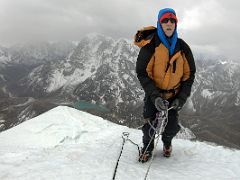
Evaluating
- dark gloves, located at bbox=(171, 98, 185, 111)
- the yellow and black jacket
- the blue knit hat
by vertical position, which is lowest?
dark gloves, located at bbox=(171, 98, 185, 111)

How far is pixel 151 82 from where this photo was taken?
798cm

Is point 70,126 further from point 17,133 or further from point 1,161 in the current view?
point 1,161

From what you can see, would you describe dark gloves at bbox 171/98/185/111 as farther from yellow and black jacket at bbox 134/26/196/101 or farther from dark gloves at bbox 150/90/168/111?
dark gloves at bbox 150/90/168/111

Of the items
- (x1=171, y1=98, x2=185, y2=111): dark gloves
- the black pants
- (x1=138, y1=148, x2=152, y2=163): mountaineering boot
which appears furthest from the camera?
(x1=138, y1=148, x2=152, y2=163): mountaineering boot

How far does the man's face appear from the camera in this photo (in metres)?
7.87

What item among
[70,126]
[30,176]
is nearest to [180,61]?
[30,176]

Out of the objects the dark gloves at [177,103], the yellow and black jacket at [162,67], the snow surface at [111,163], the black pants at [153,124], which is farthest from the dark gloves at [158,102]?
the snow surface at [111,163]

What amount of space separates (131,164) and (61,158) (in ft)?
6.22

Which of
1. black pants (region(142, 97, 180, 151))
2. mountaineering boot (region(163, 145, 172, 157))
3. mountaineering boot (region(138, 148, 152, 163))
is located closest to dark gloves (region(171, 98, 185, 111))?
black pants (region(142, 97, 180, 151))

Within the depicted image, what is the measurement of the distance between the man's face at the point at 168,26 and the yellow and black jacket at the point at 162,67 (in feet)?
0.95

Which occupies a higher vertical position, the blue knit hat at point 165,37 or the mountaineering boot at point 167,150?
the blue knit hat at point 165,37

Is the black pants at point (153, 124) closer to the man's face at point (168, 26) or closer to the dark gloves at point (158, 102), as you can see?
the dark gloves at point (158, 102)

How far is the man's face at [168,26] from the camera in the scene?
7871 mm

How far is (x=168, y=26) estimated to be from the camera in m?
Result: 7.87
